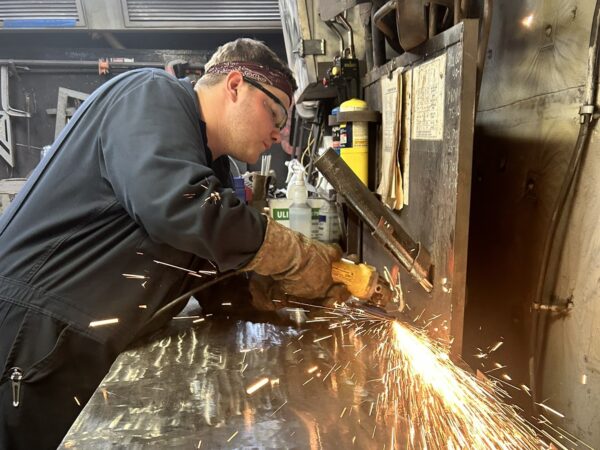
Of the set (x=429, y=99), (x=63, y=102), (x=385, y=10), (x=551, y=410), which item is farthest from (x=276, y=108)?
(x=63, y=102)

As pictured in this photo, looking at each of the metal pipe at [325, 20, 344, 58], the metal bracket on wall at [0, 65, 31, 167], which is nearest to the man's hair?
the metal pipe at [325, 20, 344, 58]

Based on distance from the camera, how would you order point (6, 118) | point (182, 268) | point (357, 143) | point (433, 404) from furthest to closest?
point (6, 118)
point (357, 143)
point (182, 268)
point (433, 404)

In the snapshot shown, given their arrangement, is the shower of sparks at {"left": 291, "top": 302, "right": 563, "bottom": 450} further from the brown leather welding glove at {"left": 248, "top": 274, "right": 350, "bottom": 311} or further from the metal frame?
the metal frame

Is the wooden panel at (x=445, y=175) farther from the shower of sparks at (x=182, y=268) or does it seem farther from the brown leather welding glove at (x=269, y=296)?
the shower of sparks at (x=182, y=268)

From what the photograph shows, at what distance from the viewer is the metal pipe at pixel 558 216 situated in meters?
0.97

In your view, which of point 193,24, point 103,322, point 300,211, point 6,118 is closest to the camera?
point 103,322

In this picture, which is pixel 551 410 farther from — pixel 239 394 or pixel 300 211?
pixel 300 211

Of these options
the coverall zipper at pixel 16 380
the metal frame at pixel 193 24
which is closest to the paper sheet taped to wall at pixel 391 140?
the coverall zipper at pixel 16 380

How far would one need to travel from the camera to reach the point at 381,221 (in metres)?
1.25

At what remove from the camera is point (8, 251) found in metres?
1.18

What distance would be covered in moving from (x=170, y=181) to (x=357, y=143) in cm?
78

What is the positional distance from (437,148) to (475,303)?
692 millimetres

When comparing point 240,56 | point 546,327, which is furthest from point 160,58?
point 546,327

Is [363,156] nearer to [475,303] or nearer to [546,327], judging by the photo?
[475,303]
